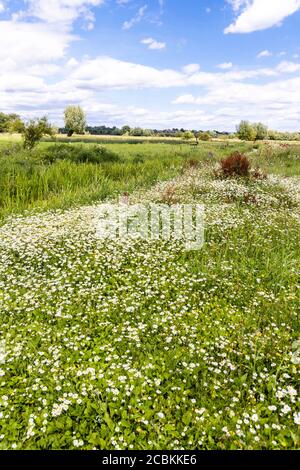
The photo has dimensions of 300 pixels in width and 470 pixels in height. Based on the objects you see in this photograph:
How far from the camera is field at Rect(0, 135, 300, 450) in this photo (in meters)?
4.11

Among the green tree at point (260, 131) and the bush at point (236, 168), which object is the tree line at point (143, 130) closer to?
the green tree at point (260, 131)

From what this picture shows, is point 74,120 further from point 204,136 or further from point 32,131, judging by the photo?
point 32,131

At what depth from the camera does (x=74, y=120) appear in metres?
105

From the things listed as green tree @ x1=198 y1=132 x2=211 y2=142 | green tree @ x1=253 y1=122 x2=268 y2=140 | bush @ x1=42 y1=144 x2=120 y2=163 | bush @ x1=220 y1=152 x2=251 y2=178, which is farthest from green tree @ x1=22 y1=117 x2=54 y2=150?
green tree @ x1=253 y1=122 x2=268 y2=140

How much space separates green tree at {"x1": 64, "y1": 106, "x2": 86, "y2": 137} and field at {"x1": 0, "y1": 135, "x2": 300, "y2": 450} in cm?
10004

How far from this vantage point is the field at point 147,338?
162 inches

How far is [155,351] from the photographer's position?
532cm

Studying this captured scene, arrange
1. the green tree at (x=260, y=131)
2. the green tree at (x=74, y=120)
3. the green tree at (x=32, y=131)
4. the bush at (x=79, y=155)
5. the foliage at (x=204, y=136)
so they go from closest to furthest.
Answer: the bush at (x=79, y=155), the green tree at (x=32, y=131), the foliage at (x=204, y=136), the green tree at (x=74, y=120), the green tree at (x=260, y=131)

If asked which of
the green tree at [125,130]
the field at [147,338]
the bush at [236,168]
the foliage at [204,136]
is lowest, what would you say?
the field at [147,338]

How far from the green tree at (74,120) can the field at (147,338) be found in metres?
100

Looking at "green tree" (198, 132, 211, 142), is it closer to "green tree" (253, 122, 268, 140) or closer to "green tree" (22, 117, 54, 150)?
"green tree" (253, 122, 268, 140)

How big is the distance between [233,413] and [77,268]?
452cm

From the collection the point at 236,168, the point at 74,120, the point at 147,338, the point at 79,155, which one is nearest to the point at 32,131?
the point at 79,155

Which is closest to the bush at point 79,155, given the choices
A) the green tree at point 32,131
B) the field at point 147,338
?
the green tree at point 32,131
